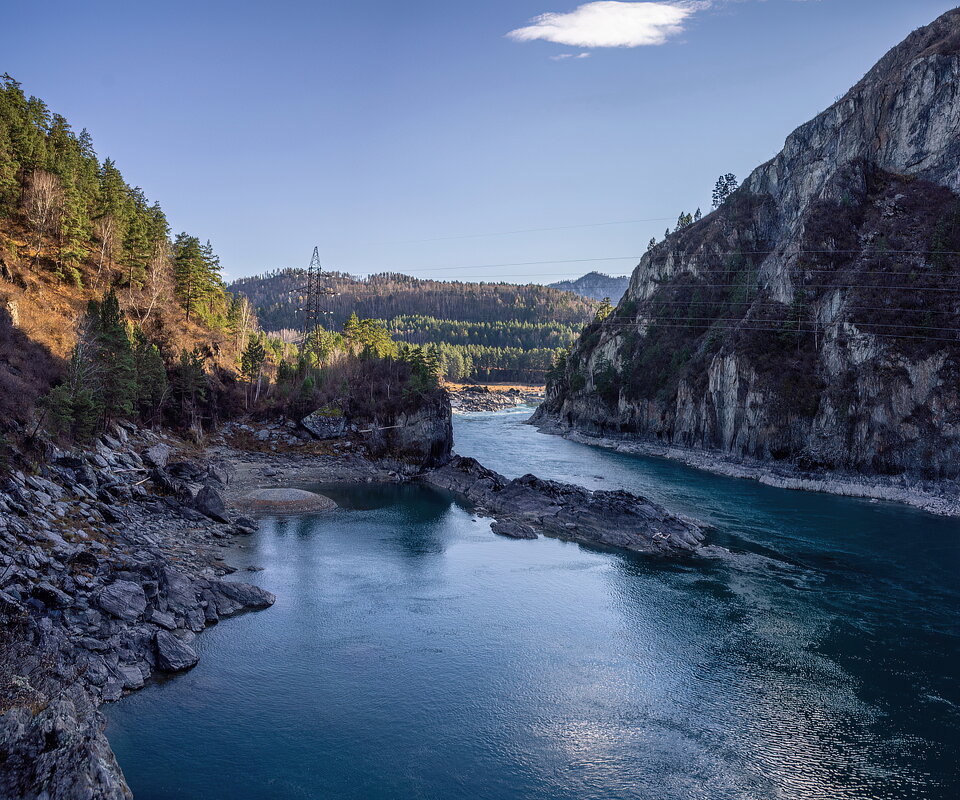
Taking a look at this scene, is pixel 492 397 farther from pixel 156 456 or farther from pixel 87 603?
pixel 87 603

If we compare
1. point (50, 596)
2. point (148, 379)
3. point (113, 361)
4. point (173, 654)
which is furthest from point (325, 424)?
point (173, 654)

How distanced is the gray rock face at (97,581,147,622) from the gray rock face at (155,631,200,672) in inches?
55.6

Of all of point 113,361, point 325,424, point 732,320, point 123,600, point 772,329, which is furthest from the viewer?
point 732,320

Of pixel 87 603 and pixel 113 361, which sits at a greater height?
pixel 113 361

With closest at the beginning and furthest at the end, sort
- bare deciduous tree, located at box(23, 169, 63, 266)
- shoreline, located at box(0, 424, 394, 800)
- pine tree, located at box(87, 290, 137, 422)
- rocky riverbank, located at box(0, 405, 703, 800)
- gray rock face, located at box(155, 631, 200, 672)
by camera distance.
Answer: shoreline, located at box(0, 424, 394, 800)
rocky riverbank, located at box(0, 405, 703, 800)
gray rock face, located at box(155, 631, 200, 672)
pine tree, located at box(87, 290, 137, 422)
bare deciduous tree, located at box(23, 169, 63, 266)

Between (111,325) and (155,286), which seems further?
(155,286)

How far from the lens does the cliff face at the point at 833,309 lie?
53.7 metres

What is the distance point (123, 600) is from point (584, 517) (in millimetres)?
27092

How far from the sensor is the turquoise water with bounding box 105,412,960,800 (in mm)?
16188

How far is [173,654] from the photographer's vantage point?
66.5 ft

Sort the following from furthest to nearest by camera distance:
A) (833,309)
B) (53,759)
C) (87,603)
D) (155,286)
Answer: (833,309) < (155,286) < (87,603) < (53,759)

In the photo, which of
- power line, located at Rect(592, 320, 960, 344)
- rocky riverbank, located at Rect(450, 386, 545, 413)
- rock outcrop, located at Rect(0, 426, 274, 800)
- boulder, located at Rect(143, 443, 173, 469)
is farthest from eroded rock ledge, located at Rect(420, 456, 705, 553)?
rocky riverbank, located at Rect(450, 386, 545, 413)

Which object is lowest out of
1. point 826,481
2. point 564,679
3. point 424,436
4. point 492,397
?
point 564,679

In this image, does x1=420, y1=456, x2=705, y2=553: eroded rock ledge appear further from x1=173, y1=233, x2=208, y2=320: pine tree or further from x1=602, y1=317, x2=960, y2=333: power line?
x1=173, y1=233, x2=208, y2=320: pine tree
